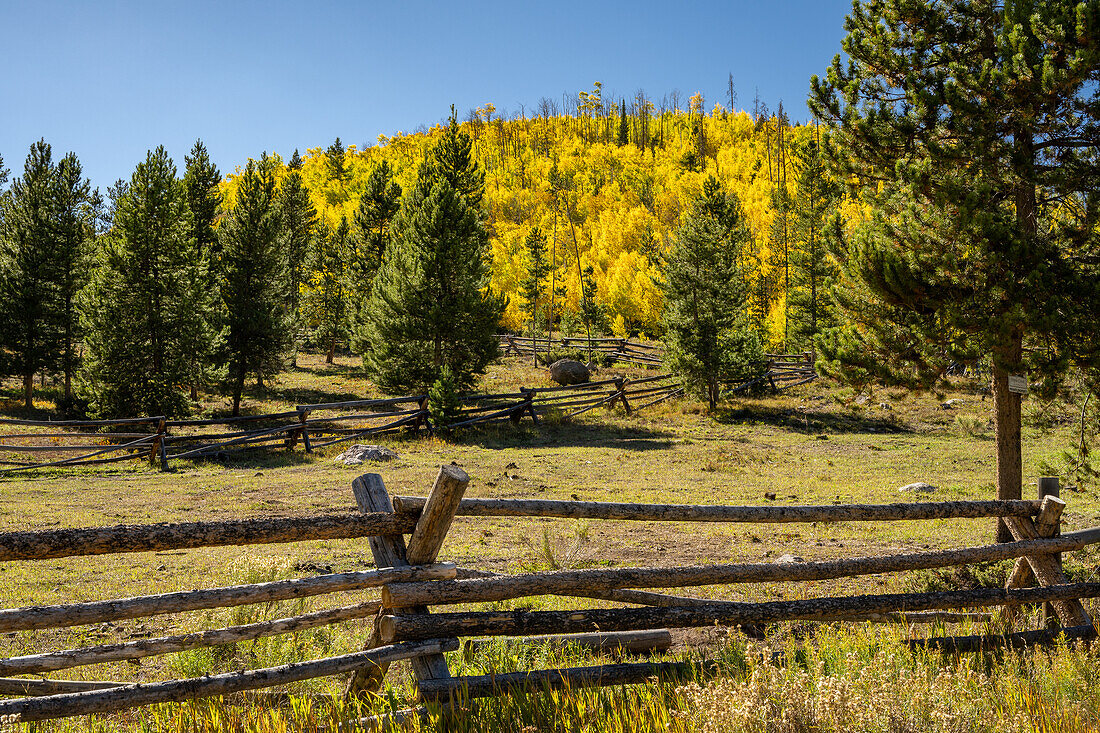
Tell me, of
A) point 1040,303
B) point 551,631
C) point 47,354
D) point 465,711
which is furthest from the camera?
point 47,354

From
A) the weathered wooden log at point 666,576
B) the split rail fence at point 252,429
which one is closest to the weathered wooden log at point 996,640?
the weathered wooden log at point 666,576

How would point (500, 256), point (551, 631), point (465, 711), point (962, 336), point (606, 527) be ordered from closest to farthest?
1. point (465, 711)
2. point (551, 631)
3. point (962, 336)
4. point (606, 527)
5. point (500, 256)

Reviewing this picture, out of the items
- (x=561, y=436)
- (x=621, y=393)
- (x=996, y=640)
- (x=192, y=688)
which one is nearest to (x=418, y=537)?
(x=192, y=688)

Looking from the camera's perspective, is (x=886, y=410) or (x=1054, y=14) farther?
(x=886, y=410)

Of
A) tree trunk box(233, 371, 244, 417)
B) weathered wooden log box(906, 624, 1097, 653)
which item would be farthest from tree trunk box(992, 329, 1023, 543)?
tree trunk box(233, 371, 244, 417)

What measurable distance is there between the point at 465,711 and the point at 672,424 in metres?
22.9

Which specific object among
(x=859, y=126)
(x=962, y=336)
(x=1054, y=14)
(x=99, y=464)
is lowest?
(x=99, y=464)

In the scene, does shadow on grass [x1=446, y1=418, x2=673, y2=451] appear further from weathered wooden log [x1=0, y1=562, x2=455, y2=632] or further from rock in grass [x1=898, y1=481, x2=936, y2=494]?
weathered wooden log [x1=0, y1=562, x2=455, y2=632]

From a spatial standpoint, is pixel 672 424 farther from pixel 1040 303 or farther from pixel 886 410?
pixel 1040 303

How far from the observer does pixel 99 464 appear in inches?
723

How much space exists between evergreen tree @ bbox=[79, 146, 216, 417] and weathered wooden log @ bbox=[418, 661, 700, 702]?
77.7 ft

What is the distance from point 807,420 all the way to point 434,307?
46.9ft

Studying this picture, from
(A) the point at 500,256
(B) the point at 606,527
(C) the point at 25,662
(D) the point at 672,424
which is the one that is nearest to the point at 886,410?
(D) the point at 672,424

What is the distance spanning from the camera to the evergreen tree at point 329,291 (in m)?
43.1
